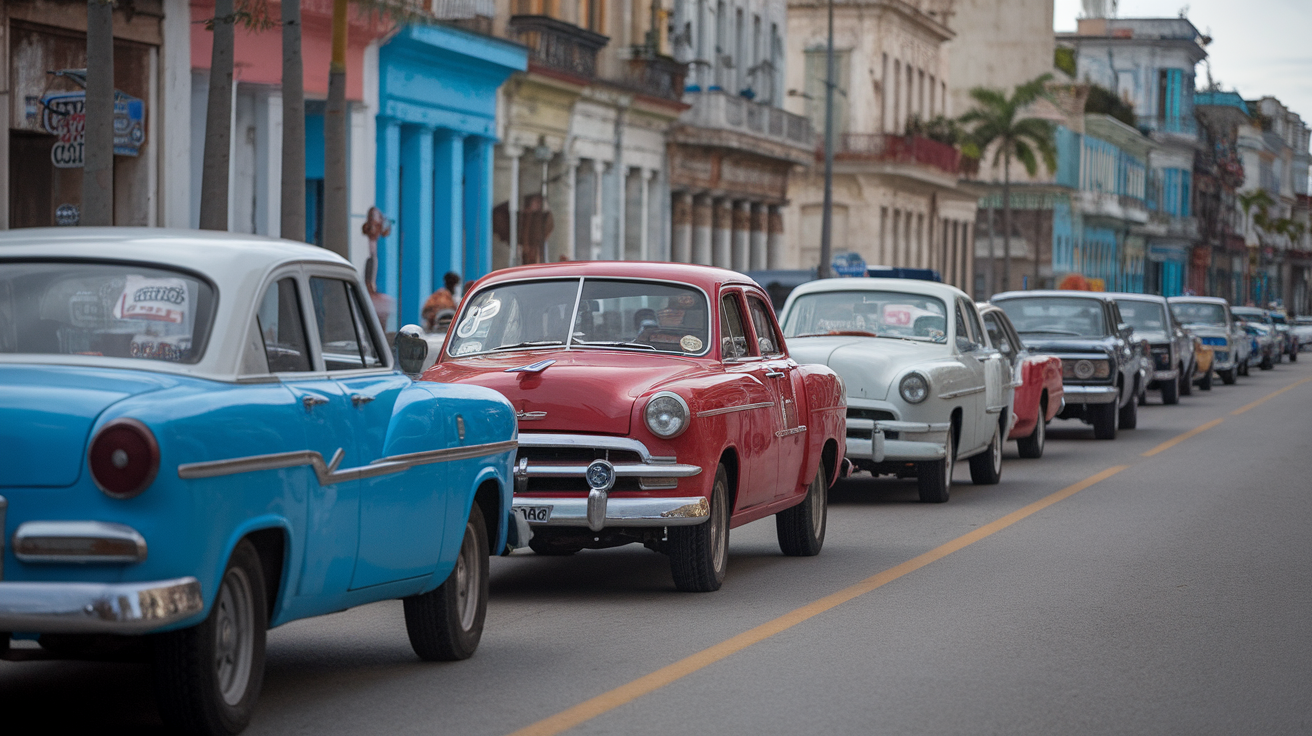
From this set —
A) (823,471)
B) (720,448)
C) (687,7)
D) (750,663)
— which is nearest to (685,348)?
(720,448)

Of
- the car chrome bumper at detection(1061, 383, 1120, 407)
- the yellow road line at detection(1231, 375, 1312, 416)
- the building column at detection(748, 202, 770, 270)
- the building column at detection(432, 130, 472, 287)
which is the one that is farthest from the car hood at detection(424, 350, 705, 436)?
the building column at detection(748, 202, 770, 270)

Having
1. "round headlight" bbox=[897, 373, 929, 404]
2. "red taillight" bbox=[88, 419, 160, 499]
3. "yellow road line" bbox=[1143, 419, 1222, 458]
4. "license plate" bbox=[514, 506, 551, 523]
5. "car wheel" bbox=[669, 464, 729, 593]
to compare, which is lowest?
"yellow road line" bbox=[1143, 419, 1222, 458]

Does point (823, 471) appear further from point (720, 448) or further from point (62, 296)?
point (62, 296)

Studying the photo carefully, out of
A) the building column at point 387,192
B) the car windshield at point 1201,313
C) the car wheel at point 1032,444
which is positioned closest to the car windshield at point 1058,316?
the car wheel at point 1032,444

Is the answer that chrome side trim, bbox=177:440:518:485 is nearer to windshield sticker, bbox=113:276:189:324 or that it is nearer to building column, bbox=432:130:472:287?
windshield sticker, bbox=113:276:189:324

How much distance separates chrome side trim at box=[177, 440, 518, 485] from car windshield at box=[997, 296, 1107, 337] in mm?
17135

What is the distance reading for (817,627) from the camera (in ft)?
32.0

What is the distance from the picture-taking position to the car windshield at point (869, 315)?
17.1 metres

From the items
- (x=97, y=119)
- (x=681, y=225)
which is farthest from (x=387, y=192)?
(x=97, y=119)

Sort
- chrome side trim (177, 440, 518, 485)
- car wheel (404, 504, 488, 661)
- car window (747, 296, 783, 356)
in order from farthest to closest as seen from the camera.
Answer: car window (747, 296, 783, 356), car wheel (404, 504, 488, 661), chrome side trim (177, 440, 518, 485)

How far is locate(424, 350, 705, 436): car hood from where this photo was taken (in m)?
10.5

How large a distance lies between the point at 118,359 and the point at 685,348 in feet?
17.0

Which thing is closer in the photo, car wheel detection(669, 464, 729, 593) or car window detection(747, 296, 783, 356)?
car wheel detection(669, 464, 729, 593)

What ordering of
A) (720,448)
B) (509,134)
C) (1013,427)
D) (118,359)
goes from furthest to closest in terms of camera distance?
(509,134)
(1013,427)
(720,448)
(118,359)
